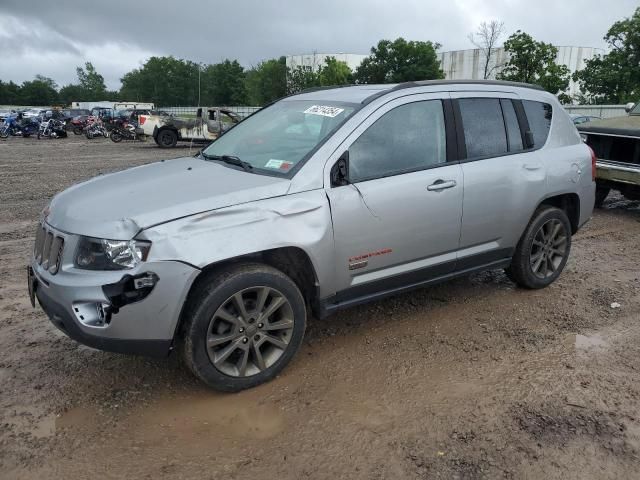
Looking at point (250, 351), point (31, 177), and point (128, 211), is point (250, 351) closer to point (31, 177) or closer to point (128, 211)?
point (128, 211)

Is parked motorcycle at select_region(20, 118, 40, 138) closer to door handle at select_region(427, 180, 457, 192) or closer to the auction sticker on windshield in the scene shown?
the auction sticker on windshield

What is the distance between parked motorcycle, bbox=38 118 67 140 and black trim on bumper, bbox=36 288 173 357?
28.1m

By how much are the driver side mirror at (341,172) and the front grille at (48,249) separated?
164 centimetres

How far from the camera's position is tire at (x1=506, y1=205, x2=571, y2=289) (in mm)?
4578

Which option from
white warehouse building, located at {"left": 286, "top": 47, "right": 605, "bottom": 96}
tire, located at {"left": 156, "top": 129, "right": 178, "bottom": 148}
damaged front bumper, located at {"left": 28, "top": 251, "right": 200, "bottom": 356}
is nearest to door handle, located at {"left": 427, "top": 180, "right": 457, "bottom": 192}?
damaged front bumper, located at {"left": 28, "top": 251, "right": 200, "bottom": 356}

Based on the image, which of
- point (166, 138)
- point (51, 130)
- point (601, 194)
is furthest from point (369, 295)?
point (51, 130)

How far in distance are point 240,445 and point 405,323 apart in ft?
6.15

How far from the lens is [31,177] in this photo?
39.7ft

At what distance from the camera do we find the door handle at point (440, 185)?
373 cm

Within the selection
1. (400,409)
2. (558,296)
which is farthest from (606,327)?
(400,409)

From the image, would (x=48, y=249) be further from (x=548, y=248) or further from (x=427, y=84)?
(x=548, y=248)

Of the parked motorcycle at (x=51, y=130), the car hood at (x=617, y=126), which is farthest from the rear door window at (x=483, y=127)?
the parked motorcycle at (x=51, y=130)

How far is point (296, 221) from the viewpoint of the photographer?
317cm

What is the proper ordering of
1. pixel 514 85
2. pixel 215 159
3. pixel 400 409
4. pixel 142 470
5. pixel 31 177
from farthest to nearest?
pixel 31 177 → pixel 514 85 → pixel 215 159 → pixel 400 409 → pixel 142 470
